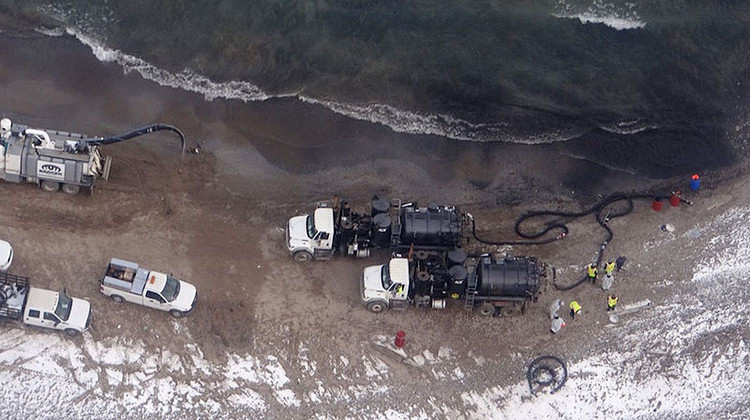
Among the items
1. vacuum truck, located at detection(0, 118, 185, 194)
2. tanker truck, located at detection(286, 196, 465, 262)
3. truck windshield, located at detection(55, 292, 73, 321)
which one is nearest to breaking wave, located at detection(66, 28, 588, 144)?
vacuum truck, located at detection(0, 118, 185, 194)

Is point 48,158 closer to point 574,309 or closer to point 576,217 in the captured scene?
point 574,309

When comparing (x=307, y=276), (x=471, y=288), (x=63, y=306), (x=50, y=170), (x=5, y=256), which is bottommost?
(x=63, y=306)

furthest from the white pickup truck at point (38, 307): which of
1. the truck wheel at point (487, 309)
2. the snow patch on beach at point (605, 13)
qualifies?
the snow patch on beach at point (605, 13)

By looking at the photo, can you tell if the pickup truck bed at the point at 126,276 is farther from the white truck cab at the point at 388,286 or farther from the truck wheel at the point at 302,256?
the white truck cab at the point at 388,286

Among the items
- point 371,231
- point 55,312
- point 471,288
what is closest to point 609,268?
point 471,288

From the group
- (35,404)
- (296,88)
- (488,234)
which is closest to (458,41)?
(296,88)

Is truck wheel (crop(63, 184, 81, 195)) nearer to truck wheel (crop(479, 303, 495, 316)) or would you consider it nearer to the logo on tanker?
the logo on tanker

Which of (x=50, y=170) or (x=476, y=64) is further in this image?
(x=476, y=64)
